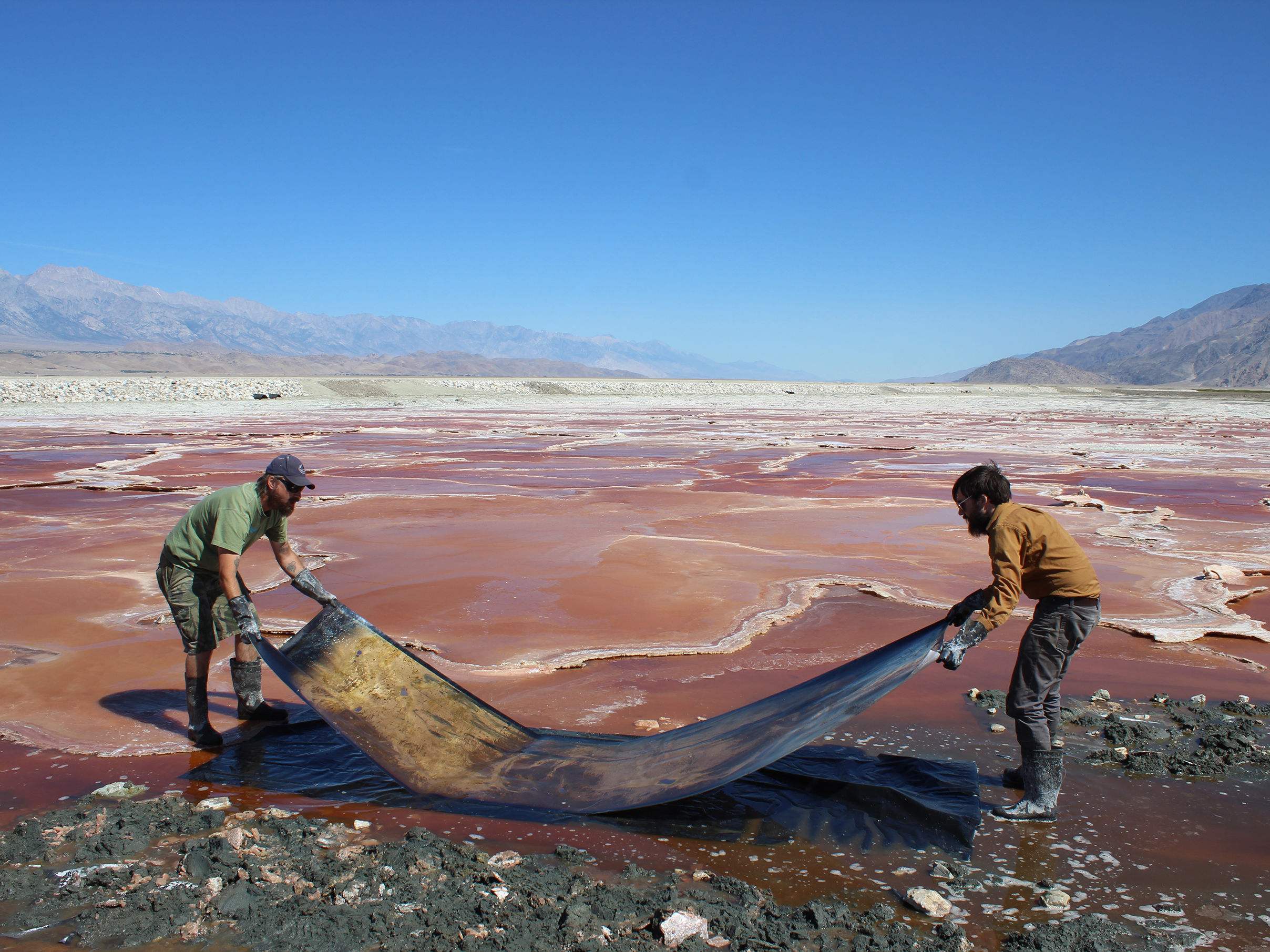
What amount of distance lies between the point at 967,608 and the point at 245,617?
9.78 ft

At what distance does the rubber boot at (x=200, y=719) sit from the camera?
3.96m

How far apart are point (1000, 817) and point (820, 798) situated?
26.4 inches

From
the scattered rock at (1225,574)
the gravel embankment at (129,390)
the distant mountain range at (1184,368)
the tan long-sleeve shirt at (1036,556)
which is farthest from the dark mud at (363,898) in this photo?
the distant mountain range at (1184,368)

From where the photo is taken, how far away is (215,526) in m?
3.80

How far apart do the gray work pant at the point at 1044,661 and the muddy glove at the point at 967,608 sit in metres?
0.22

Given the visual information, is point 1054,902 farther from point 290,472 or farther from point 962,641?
point 290,472

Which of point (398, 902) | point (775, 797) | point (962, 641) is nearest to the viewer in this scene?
point (398, 902)

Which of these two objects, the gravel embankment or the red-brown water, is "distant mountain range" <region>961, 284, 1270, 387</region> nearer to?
the gravel embankment

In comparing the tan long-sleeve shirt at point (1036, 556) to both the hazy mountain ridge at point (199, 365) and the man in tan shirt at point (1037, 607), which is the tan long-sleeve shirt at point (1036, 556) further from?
the hazy mountain ridge at point (199, 365)

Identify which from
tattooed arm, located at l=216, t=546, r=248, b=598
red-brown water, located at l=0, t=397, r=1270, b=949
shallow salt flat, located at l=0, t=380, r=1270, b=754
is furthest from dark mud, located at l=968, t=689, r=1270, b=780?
tattooed arm, located at l=216, t=546, r=248, b=598

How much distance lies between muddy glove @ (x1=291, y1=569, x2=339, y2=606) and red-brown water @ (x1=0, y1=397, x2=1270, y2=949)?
86cm

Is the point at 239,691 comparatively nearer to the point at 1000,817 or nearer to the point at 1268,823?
the point at 1000,817

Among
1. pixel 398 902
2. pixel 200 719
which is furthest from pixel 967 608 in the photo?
pixel 200 719

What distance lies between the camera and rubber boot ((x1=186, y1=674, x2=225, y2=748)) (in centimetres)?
396
